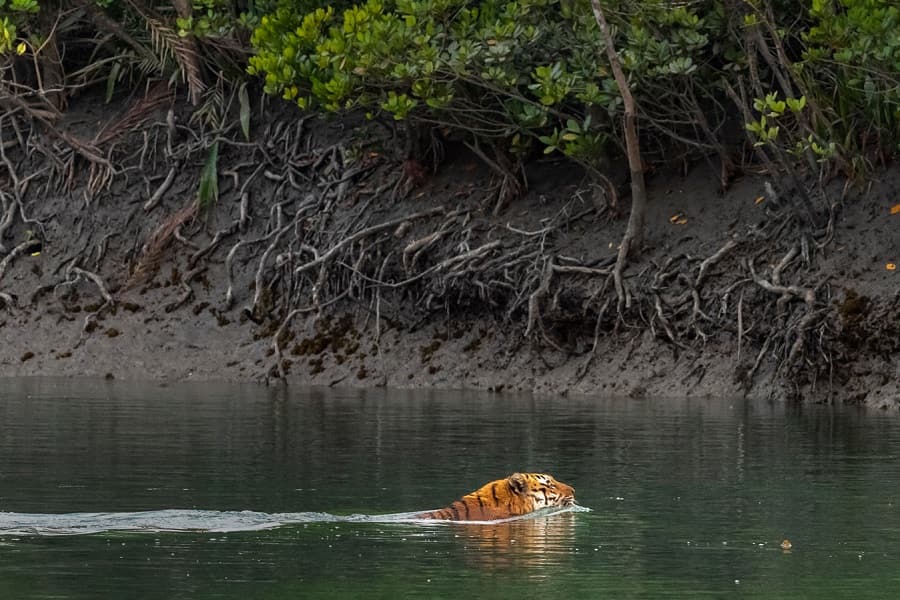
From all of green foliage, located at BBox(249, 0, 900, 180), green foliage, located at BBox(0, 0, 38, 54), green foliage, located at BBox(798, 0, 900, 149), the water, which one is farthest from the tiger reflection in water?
green foliage, located at BBox(0, 0, 38, 54)

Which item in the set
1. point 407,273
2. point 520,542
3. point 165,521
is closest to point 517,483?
point 520,542

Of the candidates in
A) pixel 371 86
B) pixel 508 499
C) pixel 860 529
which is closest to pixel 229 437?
pixel 508 499

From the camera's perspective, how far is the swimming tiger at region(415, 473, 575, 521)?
10.4 m

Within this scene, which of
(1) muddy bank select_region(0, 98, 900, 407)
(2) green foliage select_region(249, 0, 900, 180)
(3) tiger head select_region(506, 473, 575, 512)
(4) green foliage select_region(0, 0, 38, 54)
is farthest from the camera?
(4) green foliage select_region(0, 0, 38, 54)

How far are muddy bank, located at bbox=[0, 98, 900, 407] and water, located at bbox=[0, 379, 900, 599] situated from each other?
2.21m

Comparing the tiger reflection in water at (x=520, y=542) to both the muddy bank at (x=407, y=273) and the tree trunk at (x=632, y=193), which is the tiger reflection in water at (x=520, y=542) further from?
the tree trunk at (x=632, y=193)

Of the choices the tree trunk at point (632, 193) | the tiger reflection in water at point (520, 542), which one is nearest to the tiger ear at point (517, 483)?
the tiger reflection in water at point (520, 542)

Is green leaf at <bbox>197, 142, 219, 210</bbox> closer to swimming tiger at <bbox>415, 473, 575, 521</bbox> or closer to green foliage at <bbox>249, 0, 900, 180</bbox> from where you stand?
green foliage at <bbox>249, 0, 900, 180</bbox>

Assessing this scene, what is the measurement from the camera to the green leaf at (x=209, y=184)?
26.2 metres

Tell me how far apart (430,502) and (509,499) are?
0.65 metres

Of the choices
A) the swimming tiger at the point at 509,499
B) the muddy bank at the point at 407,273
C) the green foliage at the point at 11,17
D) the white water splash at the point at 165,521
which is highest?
the green foliage at the point at 11,17

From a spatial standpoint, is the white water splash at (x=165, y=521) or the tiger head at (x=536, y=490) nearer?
the white water splash at (x=165, y=521)

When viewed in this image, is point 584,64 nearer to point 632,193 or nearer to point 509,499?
point 632,193

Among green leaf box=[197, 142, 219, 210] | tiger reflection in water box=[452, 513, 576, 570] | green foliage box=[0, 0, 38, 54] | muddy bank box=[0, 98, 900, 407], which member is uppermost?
green foliage box=[0, 0, 38, 54]
